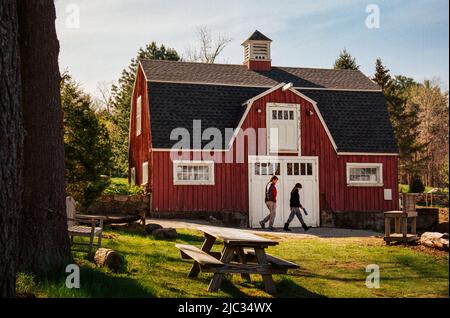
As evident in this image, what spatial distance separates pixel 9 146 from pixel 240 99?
18668 mm

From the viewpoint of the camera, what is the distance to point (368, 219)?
2341 centimetres

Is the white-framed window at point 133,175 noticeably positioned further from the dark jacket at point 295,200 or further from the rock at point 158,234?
the rock at point 158,234

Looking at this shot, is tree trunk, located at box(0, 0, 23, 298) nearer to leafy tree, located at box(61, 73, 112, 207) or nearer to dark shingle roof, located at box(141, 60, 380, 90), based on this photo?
leafy tree, located at box(61, 73, 112, 207)

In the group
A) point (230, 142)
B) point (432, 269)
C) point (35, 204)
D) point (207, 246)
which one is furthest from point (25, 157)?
point (230, 142)

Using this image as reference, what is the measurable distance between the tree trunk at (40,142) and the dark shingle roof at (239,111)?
43.9 ft

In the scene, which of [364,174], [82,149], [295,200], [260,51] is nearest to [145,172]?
[82,149]

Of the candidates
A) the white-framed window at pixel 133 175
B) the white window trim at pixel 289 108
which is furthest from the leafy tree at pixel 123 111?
the white window trim at pixel 289 108

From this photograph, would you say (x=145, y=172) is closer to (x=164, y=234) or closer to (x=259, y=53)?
(x=259, y=53)

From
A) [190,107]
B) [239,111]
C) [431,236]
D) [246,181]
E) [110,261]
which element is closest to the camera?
[110,261]

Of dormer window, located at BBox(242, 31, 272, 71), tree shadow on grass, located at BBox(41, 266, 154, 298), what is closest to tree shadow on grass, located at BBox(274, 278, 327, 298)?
tree shadow on grass, located at BBox(41, 266, 154, 298)

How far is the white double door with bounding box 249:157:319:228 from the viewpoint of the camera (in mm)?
22234

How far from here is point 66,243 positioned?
841 centimetres

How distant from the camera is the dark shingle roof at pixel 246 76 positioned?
24484mm

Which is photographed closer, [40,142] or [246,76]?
[40,142]
